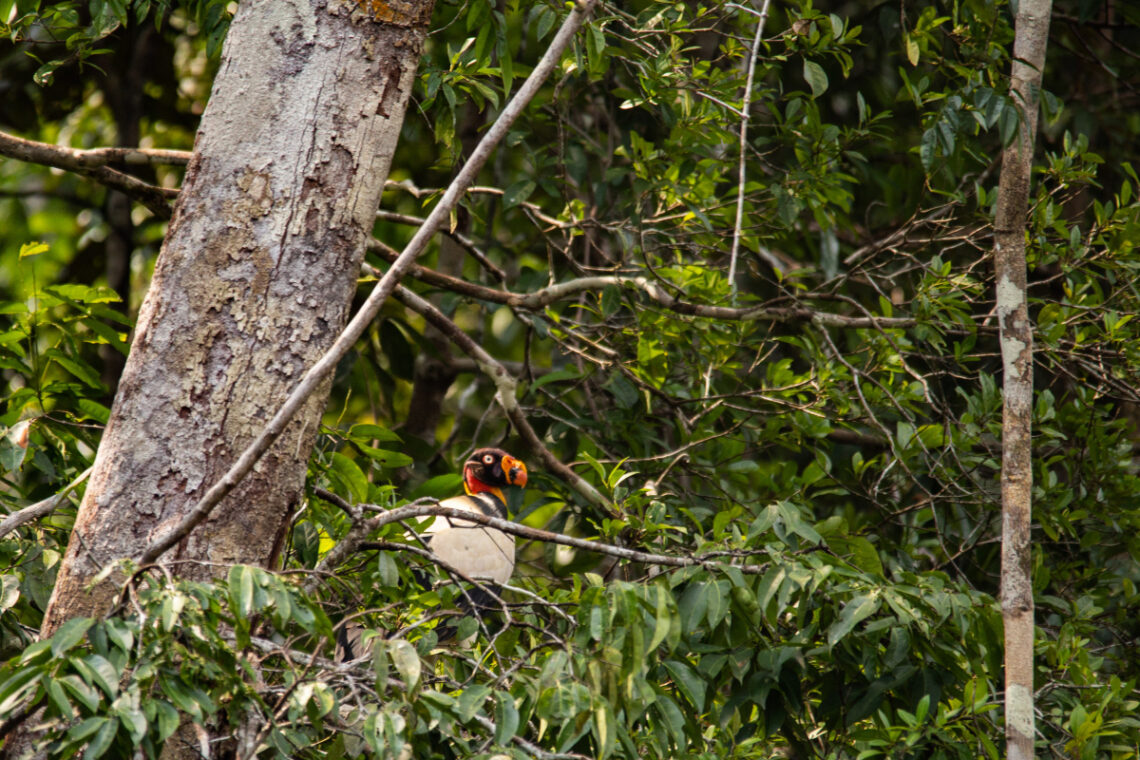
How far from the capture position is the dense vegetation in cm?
169

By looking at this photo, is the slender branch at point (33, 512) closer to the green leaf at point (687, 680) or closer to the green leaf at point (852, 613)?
the green leaf at point (687, 680)

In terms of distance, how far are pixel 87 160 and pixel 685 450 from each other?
75.8 inches

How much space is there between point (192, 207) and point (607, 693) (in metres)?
1.23

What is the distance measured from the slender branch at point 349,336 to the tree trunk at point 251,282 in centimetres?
11

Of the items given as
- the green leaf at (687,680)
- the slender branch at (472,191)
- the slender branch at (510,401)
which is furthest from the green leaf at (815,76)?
the green leaf at (687,680)

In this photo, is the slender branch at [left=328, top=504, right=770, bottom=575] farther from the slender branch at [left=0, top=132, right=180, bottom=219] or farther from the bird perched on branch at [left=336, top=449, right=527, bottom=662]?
the bird perched on branch at [left=336, top=449, right=527, bottom=662]

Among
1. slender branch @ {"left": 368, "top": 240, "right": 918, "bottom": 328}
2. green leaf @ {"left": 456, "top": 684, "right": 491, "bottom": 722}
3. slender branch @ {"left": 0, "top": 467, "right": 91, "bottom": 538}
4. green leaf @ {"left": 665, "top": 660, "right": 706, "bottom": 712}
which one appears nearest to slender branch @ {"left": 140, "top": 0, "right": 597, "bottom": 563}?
slender branch @ {"left": 0, "top": 467, "right": 91, "bottom": 538}

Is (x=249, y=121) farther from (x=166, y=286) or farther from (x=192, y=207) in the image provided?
(x=166, y=286)

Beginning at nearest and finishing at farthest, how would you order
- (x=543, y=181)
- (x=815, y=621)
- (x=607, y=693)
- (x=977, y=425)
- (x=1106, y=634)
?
(x=607, y=693) → (x=815, y=621) → (x=977, y=425) → (x=1106, y=634) → (x=543, y=181)

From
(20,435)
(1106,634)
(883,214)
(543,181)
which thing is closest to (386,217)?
(543,181)

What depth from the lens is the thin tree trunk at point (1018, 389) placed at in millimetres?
2217

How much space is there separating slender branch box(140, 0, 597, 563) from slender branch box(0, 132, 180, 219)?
1.19m

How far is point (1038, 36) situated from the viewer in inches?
107

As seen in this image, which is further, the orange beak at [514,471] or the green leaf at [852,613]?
the orange beak at [514,471]
